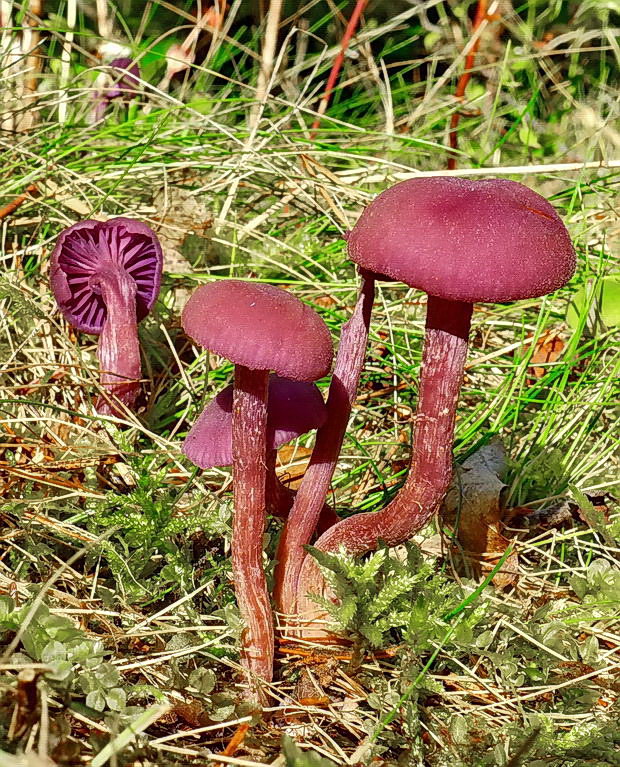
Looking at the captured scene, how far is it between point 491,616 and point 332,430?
64 centimetres

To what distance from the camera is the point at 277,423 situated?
170cm

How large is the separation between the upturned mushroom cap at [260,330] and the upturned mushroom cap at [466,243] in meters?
0.18

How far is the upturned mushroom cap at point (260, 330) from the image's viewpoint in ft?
4.48

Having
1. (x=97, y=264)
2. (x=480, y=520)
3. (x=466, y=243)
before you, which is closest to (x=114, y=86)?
(x=97, y=264)

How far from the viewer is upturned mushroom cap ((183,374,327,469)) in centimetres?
169

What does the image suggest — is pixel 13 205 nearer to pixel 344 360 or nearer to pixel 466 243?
pixel 344 360

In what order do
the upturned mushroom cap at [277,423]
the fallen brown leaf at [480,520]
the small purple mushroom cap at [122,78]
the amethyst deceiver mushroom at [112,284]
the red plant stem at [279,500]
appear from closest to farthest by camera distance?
the upturned mushroom cap at [277,423] < the red plant stem at [279,500] < the fallen brown leaf at [480,520] < the amethyst deceiver mushroom at [112,284] < the small purple mushroom cap at [122,78]

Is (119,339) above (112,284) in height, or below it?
below

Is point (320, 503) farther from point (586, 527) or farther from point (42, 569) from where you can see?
point (586, 527)

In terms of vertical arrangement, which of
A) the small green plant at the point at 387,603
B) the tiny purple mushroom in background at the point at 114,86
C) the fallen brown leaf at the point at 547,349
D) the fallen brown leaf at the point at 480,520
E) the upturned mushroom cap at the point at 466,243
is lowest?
the fallen brown leaf at the point at 480,520

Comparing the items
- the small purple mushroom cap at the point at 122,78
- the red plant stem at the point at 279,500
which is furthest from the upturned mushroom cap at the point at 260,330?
the small purple mushroom cap at the point at 122,78

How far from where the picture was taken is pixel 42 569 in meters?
1.88

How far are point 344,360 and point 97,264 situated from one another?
1190 millimetres

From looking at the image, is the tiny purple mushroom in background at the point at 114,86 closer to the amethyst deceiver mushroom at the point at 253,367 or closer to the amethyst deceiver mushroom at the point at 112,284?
the amethyst deceiver mushroom at the point at 112,284
